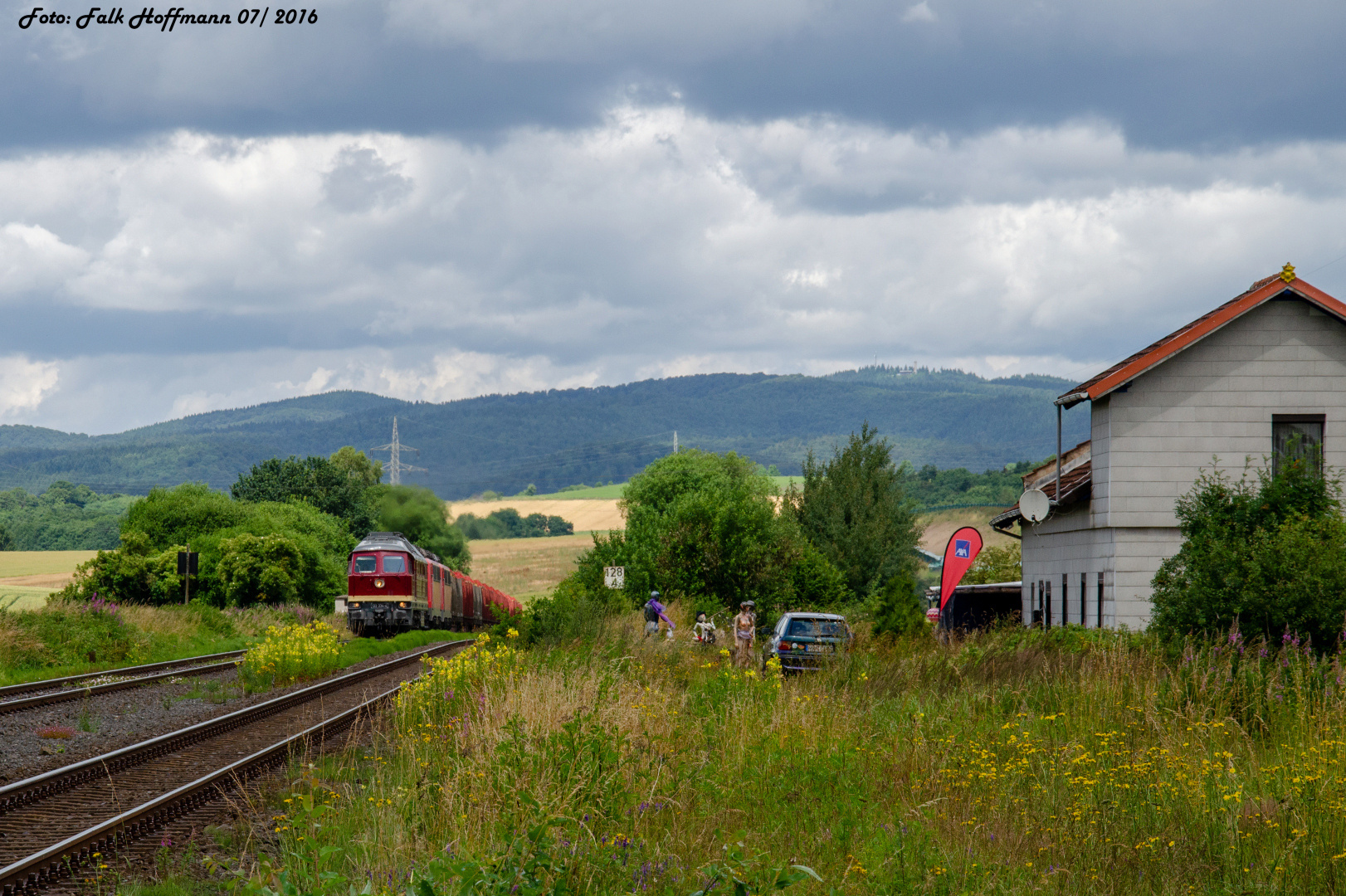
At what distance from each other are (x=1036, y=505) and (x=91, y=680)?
20.8 metres

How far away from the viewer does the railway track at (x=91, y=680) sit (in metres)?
20.4

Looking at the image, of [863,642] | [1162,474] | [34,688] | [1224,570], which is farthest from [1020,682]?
[34,688]

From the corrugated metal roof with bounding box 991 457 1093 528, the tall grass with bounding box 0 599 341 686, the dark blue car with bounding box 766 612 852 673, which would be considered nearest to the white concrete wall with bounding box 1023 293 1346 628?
the corrugated metal roof with bounding box 991 457 1093 528

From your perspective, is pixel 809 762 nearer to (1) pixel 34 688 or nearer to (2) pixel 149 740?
(2) pixel 149 740

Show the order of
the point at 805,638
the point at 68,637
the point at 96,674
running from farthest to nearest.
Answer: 1. the point at 68,637
2. the point at 96,674
3. the point at 805,638

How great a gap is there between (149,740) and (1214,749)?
12471mm

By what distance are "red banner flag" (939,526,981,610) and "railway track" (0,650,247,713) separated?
16.3 metres

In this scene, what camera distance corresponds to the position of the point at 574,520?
165625mm

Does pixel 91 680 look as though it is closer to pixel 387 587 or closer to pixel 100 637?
pixel 100 637

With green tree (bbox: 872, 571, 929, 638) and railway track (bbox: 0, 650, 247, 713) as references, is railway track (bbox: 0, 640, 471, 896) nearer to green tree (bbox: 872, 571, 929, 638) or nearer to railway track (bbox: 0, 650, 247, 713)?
railway track (bbox: 0, 650, 247, 713)

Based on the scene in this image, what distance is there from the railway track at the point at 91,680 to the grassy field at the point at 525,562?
58.3 metres

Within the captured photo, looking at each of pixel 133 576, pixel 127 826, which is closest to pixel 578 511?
pixel 133 576

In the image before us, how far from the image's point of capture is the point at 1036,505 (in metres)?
27.9

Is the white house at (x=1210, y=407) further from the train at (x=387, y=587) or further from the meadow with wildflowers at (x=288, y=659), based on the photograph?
the train at (x=387, y=587)
